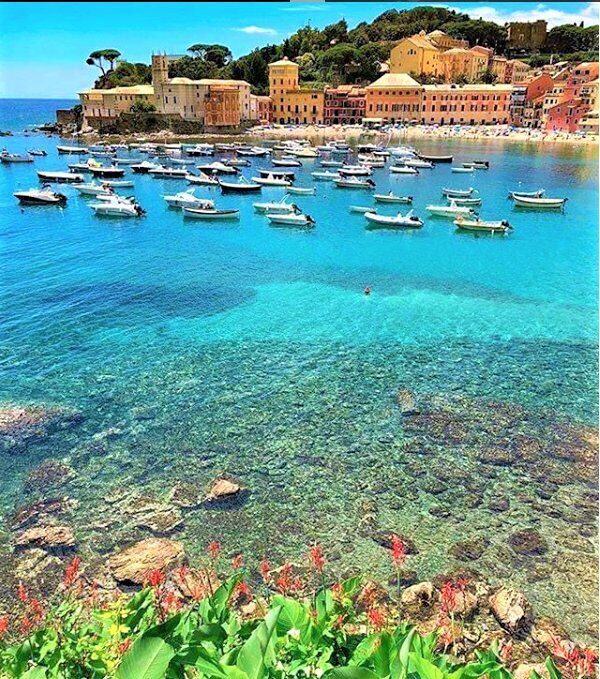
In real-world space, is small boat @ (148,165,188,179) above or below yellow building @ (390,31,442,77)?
below

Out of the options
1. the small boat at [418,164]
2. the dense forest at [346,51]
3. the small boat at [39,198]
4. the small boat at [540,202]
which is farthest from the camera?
the dense forest at [346,51]

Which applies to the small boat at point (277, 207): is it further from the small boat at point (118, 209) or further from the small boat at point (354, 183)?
the small boat at point (354, 183)

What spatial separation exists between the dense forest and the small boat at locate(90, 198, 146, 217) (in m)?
88.3

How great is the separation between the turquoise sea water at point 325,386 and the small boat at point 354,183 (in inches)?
736

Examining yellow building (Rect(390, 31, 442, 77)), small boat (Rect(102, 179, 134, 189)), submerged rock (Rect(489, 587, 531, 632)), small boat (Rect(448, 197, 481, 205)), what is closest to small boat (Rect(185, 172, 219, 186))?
small boat (Rect(102, 179, 134, 189))

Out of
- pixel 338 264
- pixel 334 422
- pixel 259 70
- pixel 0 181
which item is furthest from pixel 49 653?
pixel 259 70

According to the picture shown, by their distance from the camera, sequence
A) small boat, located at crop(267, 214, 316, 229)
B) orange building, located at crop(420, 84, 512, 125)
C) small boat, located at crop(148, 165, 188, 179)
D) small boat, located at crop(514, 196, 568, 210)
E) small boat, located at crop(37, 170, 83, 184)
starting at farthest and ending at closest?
orange building, located at crop(420, 84, 512, 125), small boat, located at crop(148, 165, 188, 179), small boat, located at crop(37, 170, 83, 184), small boat, located at crop(514, 196, 568, 210), small boat, located at crop(267, 214, 316, 229)

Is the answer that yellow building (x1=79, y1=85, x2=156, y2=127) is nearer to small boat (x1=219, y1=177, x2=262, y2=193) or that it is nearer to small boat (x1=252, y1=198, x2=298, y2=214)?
small boat (x1=219, y1=177, x2=262, y2=193)

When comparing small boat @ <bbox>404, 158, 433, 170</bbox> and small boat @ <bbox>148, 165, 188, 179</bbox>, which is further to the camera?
small boat @ <bbox>404, 158, 433, 170</bbox>

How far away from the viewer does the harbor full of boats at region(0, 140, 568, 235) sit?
38.4 meters

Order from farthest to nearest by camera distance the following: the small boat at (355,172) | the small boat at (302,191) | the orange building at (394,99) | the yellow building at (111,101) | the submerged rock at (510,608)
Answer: the orange building at (394,99), the yellow building at (111,101), the small boat at (355,172), the small boat at (302,191), the submerged rock at (510,608)

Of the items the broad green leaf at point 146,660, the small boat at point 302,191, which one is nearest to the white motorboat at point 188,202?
the small boat at point 302,191

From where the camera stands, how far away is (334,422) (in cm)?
1380

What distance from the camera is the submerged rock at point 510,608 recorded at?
27.0 ft
